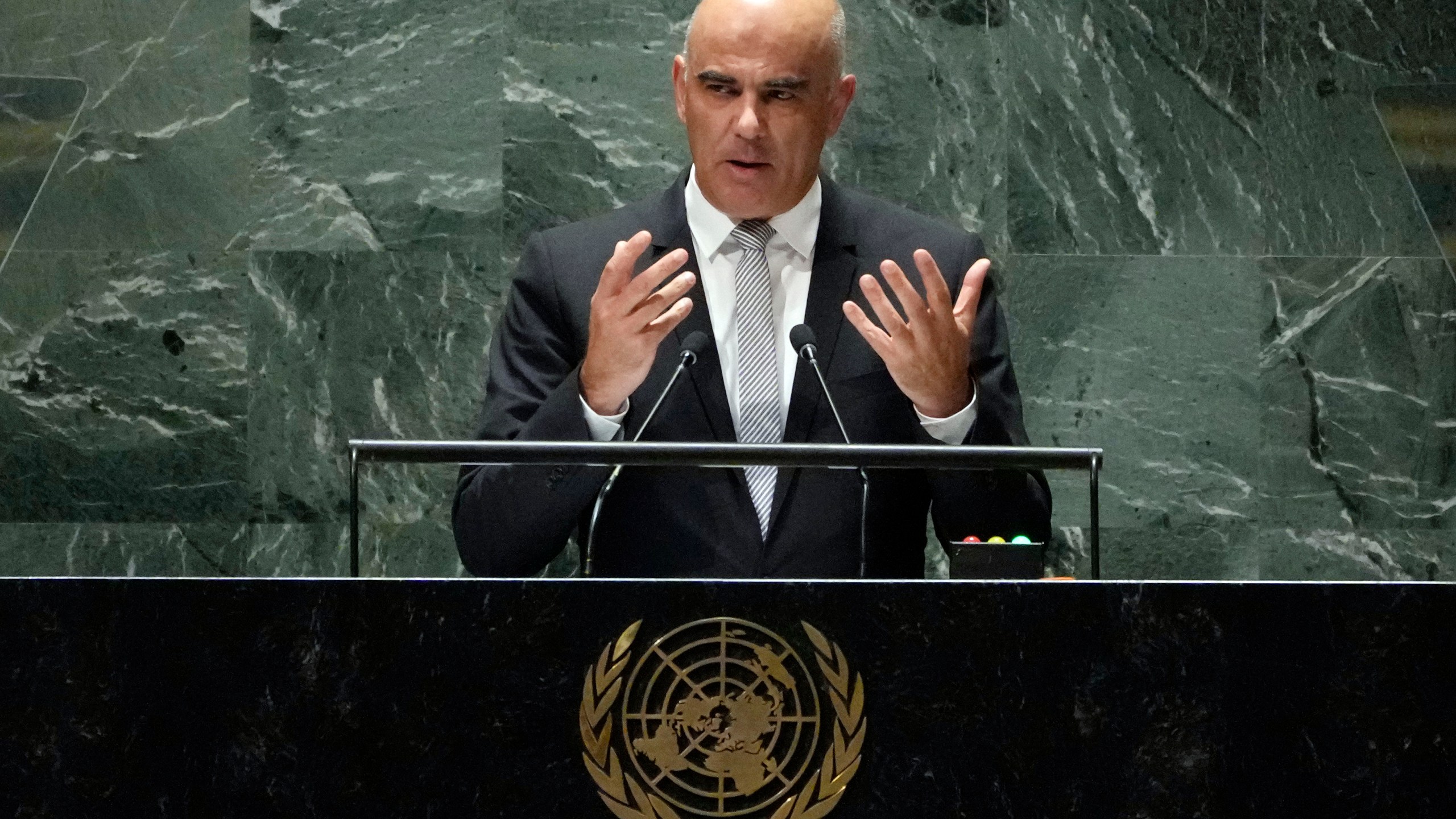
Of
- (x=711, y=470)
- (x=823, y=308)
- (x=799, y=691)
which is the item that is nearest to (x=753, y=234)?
→ (x=823, y=308)

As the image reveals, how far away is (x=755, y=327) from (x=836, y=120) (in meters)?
0.44

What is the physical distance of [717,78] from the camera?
2.72 m

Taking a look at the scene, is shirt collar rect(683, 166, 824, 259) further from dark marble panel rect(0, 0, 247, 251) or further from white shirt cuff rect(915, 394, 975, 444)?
dark marble panel rect(0, 0, 247, 251)

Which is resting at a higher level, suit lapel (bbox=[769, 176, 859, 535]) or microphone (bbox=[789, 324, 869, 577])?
microphone (bbox=[789, 324, 869, 577])

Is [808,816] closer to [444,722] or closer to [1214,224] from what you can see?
[444,722]

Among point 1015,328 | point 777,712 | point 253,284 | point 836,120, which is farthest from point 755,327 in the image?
point 253,284

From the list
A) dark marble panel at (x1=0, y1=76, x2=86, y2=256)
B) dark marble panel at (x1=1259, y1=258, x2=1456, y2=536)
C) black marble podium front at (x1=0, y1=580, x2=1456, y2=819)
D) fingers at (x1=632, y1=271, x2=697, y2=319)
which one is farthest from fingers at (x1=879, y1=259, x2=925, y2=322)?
dark marble panel at (x1=0, y1=76, x2=86, y2=256)

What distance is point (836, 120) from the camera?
288 centimetres

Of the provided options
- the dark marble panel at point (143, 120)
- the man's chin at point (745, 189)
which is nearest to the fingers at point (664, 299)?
the man's chin at point (745, 189)

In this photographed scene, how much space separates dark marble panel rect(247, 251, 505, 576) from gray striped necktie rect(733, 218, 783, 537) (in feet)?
4.64

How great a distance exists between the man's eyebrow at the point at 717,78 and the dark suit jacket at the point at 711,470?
0.24 m

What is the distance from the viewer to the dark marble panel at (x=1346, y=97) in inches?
160

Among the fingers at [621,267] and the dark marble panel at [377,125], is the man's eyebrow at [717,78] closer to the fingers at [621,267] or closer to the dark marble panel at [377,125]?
the fingers at [621,267]

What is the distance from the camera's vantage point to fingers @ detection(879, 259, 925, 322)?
2.29 meters
